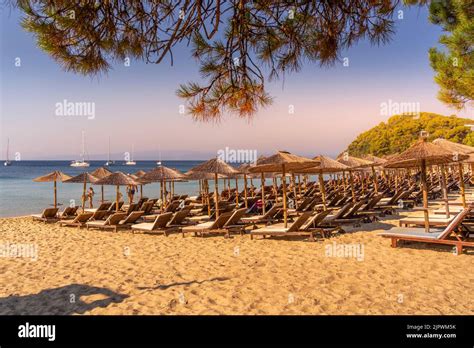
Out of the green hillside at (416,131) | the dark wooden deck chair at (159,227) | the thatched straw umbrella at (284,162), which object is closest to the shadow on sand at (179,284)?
the thatched straw umbrella at (284,162)

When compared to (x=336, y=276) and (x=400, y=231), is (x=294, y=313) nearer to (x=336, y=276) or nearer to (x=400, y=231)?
(x=336, y=276)

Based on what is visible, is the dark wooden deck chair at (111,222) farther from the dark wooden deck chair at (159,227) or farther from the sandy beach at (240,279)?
the sandy beach at (240,279)

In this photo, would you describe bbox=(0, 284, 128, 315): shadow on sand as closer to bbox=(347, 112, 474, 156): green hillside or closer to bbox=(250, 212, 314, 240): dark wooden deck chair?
bbox=(250, 212, 314, 240): dark wooden deck chair

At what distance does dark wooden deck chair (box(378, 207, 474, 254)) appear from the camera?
Result: 694 centimetres

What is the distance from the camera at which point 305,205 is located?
12891mm

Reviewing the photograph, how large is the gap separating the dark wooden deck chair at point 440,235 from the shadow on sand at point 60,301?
5.56 meters

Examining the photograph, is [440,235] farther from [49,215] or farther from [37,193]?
[37,193]

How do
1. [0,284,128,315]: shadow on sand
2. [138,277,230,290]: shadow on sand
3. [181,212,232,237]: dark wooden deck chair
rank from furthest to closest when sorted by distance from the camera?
[181,212,232,237]: dark wooden deck chair < [138,277,230,290]: shadow on sand < [0,284,128,315]: shadow on sand

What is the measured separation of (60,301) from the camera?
5.01m

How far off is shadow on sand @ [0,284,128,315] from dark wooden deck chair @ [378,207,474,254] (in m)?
5.56

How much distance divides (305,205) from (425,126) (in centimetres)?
4785

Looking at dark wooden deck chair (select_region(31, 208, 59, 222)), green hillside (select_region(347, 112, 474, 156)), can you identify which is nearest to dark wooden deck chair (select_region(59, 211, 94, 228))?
dark wooden deck chair (select_region(31, 208, 59, 222))

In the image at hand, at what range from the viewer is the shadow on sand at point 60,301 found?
4.66 m
